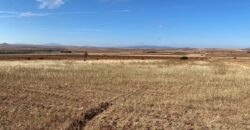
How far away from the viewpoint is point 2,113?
11359mm

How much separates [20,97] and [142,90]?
642cm

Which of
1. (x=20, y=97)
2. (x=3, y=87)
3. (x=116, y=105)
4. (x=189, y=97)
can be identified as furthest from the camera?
(x=3, y=87)

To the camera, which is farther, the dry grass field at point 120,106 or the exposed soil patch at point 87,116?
the dry grass field at point 120,106

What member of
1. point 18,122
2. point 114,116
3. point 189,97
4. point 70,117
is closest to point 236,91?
point 189,97

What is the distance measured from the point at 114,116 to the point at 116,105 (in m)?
2.04

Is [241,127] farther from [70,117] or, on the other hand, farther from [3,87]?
[3,87]

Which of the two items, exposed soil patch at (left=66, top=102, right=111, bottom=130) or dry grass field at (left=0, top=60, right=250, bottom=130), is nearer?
exposed soil patch at (left=66, top=102, right=111, bottom=130)

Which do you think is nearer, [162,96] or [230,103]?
[230,103]

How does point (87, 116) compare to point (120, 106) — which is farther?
point (120, 106)

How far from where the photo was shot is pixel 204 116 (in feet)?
38.4

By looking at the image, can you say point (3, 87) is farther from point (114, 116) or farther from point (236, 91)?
point (236, 91)

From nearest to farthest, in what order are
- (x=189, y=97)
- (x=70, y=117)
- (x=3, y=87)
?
(x=70, y=117), (x=189, y=97), (x=3, y=87)

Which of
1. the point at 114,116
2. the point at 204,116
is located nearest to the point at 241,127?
the point at 204,116

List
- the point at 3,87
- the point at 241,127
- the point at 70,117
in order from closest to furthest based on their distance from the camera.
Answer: the point at 241,127, the point at 70,117, the point at 3,87
